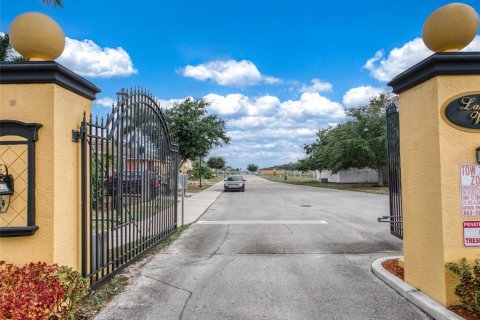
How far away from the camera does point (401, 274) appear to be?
5.91 m

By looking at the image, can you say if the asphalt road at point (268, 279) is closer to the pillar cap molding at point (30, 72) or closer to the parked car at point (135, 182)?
the parked car at point (135, 182)

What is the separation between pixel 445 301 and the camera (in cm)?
439

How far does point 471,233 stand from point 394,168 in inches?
104

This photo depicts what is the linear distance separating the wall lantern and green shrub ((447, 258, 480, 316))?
210 inches

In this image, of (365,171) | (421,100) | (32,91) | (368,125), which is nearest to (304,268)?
(421,100)

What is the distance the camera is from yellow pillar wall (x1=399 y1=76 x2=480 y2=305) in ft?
14.5

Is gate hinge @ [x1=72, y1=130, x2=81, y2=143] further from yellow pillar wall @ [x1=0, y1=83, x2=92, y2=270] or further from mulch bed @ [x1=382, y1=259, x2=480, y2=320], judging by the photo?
mulch bed @ [x1=382, y1=259, x2=480, y2=320]

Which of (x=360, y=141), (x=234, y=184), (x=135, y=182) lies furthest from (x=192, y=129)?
(x=135, y=182)

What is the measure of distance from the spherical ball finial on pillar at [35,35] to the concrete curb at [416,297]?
225 inches

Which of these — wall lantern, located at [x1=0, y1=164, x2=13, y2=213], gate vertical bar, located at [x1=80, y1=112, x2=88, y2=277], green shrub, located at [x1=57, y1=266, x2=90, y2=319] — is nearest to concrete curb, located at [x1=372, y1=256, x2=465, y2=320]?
green shrub, located at [x1=57, y1=266, x2=90, y2=319]

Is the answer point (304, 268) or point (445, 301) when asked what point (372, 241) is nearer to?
point (304, 268)

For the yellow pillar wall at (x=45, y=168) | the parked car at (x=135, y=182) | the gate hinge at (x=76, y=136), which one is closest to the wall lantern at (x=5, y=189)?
the yellow pillar wall at (x=45, y=168)

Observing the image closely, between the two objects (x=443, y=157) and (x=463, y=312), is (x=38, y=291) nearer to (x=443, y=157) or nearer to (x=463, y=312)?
(x=463, y=312)

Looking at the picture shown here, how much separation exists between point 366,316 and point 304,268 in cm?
225
